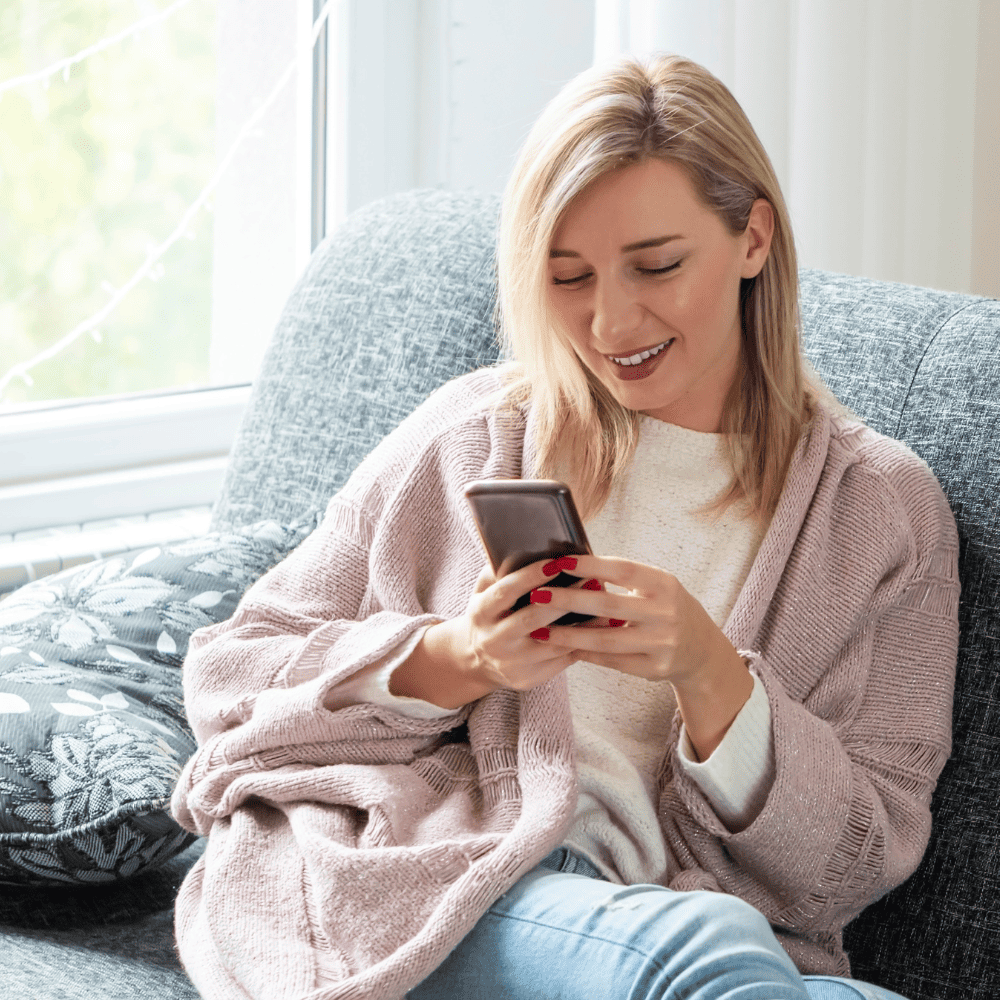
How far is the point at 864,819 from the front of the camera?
3.73ft

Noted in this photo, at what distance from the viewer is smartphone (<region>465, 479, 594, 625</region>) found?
3.20 feet

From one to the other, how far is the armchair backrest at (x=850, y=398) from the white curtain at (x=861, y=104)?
48cm

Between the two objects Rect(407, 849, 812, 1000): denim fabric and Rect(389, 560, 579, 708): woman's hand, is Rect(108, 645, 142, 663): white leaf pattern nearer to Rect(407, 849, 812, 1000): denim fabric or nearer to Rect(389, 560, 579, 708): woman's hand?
Rect(389, 560, 579, 708): woman's hand

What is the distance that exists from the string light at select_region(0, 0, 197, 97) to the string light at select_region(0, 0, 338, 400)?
4cm

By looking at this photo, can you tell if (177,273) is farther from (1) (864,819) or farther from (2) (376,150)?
(1) (864,819)

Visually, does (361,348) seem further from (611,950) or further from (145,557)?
(611,950)

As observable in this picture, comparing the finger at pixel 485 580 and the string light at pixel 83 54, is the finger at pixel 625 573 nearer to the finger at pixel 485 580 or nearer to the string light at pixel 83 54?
the finger at pixel 485 580

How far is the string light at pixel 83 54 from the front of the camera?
81.2 inches

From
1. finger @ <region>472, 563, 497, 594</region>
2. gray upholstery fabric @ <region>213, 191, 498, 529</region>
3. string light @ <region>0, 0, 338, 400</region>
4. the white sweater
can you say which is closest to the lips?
the white sweater

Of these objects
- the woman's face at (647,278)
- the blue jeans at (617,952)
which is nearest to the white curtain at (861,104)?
the woman's face at (647,278)

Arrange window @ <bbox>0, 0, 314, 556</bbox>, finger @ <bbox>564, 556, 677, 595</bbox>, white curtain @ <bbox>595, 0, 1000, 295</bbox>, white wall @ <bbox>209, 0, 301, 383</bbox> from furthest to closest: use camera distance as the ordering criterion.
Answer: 1. white wall @ <bbox>209, 0, 301, 383</bbox>
2. window @ <bbox>0, 0, 314, 556</bbox>
3. white curtain @ <bbox>595, 0, 1000, 295</bbox>
4. finger @ <bbox>564, 556, 677, 595</bbox>

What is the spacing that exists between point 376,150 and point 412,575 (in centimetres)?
135

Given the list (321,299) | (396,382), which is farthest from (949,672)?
(321,299)

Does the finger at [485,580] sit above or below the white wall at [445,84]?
below
